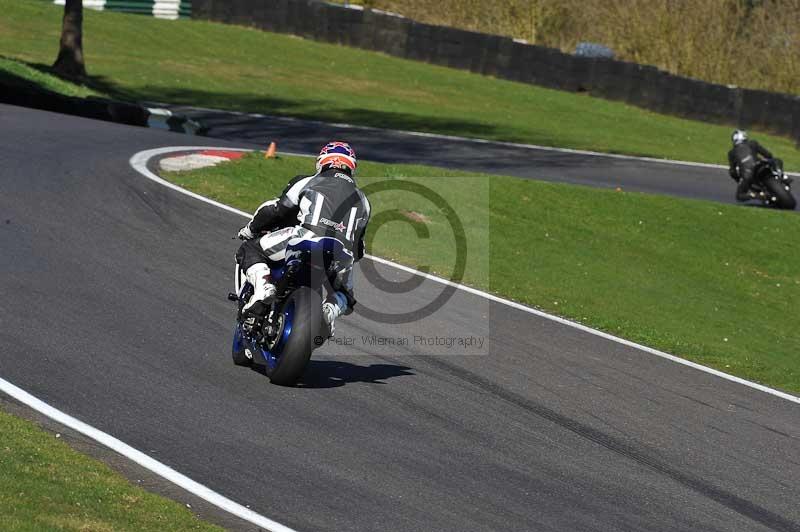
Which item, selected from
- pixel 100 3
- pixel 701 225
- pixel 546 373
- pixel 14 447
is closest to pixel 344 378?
pixel 546 373

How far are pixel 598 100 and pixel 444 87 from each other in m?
4.79

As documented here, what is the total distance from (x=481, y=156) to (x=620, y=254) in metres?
8.88

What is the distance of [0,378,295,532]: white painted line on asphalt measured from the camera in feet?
19.8

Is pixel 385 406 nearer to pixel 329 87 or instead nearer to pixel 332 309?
pixel 332 309

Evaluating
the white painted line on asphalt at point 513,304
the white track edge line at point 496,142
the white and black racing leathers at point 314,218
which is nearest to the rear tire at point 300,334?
the white and black racing leathers at point 314,218

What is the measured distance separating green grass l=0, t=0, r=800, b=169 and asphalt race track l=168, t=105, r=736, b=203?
1801 millimetres

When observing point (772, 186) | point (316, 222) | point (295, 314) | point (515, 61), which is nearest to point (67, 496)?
point (295, 314)

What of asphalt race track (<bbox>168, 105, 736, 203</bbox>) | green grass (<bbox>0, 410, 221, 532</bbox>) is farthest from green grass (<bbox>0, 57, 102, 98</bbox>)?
green grass (<bbox>0, 410, 221, 532</bbox>)

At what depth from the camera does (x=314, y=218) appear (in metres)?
8.54

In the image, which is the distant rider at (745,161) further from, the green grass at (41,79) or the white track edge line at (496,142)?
the green grass at (41,79)

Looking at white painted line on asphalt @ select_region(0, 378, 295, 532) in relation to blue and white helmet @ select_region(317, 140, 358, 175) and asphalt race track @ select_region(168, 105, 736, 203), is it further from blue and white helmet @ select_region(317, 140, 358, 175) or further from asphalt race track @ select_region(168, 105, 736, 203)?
asphalt race track @ select_region(168, 105, 736, 203)

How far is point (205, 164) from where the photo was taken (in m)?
16.2

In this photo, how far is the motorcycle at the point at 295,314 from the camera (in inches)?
321

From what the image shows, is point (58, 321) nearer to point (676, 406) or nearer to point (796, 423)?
point (676, 406)
